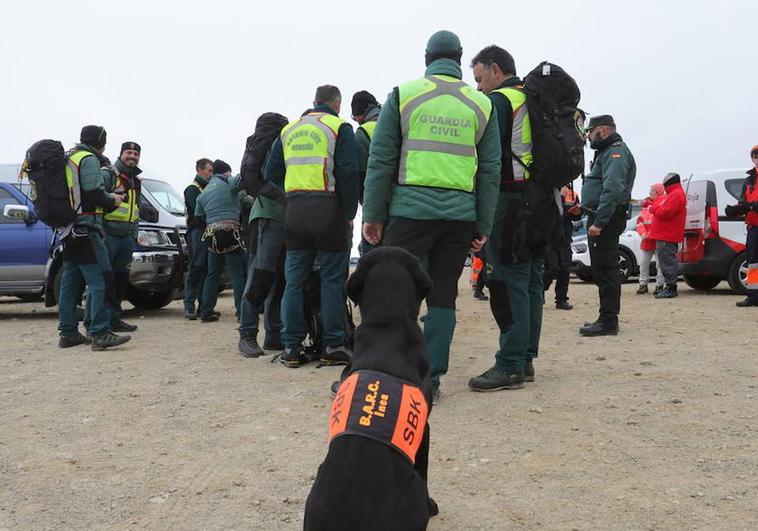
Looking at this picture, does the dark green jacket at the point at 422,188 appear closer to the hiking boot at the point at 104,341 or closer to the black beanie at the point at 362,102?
the black beanie at the point at 362,102

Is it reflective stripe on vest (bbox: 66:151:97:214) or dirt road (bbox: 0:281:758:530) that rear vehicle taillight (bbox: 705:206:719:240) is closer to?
dirt road (bbox: 0:281:758:530)

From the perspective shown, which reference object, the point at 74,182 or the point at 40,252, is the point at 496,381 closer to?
the point at 74,182

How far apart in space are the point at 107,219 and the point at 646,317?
19.6ft

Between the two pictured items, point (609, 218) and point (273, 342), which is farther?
point (609, 218)

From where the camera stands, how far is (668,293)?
11.0 metres

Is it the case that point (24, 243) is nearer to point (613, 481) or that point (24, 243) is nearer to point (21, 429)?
point (21, 429)

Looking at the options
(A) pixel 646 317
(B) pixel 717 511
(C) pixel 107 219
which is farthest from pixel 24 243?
(B) pixel 717 511

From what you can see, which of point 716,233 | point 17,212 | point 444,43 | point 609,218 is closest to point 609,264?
point 609,218

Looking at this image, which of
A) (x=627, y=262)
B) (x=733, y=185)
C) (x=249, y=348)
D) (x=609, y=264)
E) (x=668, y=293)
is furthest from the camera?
(x=627, y=262)

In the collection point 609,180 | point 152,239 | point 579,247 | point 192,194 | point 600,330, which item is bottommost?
point 600,330

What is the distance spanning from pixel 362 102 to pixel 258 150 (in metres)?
1.19

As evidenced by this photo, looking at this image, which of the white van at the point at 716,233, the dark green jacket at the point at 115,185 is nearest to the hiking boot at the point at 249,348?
the dark green jacket at the point at 115,185

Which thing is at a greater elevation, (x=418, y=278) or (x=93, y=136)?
(x=93, y=136)

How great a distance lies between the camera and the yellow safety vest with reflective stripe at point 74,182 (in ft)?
21.7
